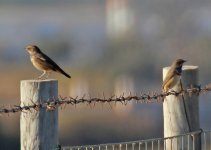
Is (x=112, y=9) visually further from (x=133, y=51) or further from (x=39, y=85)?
(x=39, y=85)

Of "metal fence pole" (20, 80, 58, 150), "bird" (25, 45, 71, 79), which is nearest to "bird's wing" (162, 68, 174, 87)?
"metal fence pole" (20, 80, 58, 150)

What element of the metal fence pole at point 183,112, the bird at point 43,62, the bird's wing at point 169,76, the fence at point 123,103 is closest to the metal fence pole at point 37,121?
the fence at point 123,103

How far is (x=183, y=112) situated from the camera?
534 cm

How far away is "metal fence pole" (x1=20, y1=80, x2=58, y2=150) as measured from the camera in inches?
169

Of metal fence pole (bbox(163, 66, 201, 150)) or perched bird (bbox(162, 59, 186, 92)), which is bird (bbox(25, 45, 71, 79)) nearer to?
perched bird (bbox(162, 59, 186, 92))

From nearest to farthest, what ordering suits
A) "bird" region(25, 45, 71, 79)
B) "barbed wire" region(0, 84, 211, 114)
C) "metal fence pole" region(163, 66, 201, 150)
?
"barbed wire" region(0, 84, 211, 114) < "metal fence pole" region(163, 66, 201, 150) < "bird" region(25, 45, 71, 79)

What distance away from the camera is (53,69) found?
718 centimetres

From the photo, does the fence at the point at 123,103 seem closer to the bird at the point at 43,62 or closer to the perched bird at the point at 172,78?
the perched bird at the point at 172,78

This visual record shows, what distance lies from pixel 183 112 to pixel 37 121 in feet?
4.22

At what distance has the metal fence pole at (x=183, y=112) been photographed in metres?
5.30

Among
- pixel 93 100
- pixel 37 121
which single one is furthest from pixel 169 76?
pixel 37 121

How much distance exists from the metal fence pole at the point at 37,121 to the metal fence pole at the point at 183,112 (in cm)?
114

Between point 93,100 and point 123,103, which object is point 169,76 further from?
point 93,100

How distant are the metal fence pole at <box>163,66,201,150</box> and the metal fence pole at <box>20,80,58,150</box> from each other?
1.14 meters
